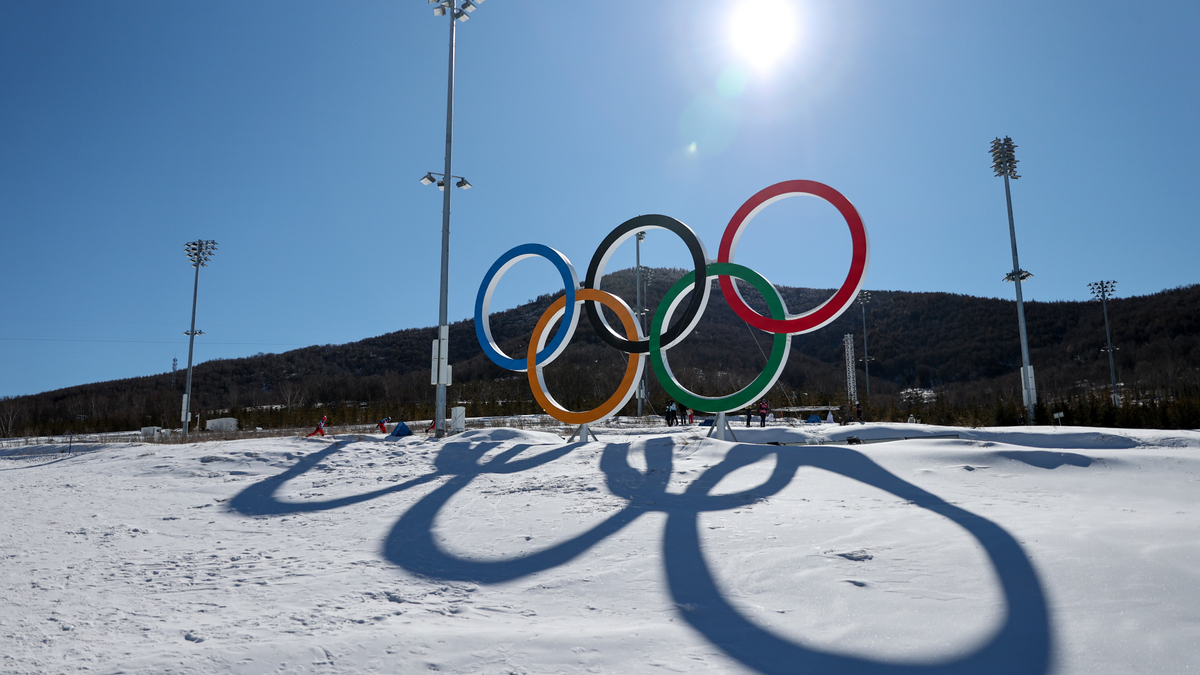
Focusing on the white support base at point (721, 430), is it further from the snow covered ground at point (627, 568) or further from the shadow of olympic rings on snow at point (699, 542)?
the snow covered ground at point (627, 568)

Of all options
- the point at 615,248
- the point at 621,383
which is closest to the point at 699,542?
the point at 621,383

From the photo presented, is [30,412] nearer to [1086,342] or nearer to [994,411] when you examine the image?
[994,411]

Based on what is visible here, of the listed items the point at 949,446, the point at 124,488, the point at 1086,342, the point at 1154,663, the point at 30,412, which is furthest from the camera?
the point at 1086,342

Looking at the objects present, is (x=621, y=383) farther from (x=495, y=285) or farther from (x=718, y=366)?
(x=718, y=366)

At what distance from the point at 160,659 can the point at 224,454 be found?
9.28m

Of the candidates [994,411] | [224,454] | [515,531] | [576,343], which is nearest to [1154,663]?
[515,531]

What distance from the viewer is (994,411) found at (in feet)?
80.3

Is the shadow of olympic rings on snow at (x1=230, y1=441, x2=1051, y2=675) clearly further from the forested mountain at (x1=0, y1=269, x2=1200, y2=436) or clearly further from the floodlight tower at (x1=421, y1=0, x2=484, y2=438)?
the forested mountain at (x1=0, y1=269, x2=1200, y2=436)

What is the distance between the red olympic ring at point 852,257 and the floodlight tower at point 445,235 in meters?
7.55

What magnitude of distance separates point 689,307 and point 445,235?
296 inches

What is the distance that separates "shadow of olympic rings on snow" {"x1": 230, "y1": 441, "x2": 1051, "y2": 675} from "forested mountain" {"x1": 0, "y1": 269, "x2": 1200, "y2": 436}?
72.0ft

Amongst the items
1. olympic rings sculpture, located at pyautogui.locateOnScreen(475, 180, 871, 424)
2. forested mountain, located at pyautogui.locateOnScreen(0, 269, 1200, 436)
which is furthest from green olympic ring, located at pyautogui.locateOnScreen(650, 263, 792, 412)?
forested mountain, located at pyautogui.locateOnScreen(0, 269, 1200, 436)

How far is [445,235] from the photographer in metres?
18.1

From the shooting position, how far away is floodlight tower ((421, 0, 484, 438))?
1697 cm
